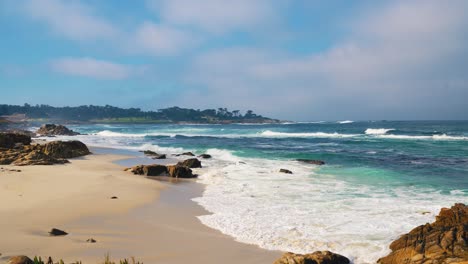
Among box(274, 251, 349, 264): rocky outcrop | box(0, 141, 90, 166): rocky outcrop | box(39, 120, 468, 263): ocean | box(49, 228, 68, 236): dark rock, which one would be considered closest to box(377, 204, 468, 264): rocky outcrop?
box(39, 120, 468, 263): ocean

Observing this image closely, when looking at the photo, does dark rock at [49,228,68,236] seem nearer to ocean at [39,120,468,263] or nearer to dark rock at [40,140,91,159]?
ocean at [39,120,468,263]

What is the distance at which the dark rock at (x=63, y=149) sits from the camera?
2277 centimetres

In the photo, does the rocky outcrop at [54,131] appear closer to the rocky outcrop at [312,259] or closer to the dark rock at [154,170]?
the dark rock at [154,170]

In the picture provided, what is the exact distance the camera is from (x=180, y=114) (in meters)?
194

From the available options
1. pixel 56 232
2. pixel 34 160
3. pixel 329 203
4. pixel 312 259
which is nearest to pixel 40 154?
pixel 34 160

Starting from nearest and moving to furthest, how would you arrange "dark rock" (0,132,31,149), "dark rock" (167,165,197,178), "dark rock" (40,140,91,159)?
"dark rock" (167,165,197,178)
"dark rock" (40,140,91,159)
"dark rock" (0,132,31,149)

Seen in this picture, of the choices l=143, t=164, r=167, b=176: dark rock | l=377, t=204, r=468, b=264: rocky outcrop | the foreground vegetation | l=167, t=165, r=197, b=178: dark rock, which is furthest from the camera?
the foreground vegetation

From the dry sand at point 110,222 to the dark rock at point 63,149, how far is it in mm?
8105

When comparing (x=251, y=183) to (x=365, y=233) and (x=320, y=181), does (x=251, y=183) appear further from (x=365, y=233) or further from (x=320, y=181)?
(x=365, y=233)

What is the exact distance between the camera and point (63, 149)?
944 inches

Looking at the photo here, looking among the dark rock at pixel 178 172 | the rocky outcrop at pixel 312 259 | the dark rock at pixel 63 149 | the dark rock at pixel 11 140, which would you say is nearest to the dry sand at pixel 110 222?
the rocky outcrop at pixel 312 259

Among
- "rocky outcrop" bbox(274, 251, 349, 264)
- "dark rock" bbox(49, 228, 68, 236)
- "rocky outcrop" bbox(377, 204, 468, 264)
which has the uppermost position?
"rocky outcrop" bbox(377, 204, 468, 264)

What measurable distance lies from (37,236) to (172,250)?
2.74m

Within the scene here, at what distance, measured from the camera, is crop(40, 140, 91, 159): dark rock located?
22766 millimetres
